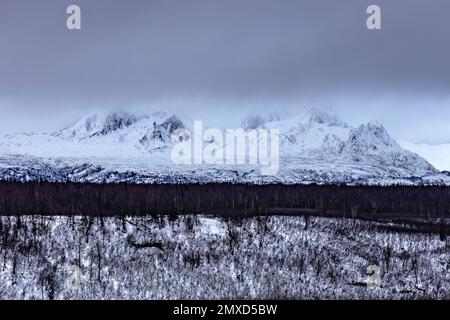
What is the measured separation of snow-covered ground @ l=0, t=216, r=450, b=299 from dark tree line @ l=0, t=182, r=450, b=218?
10.5 m

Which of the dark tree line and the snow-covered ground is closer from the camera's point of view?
the snow-covered ground

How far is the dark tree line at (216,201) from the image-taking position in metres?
122

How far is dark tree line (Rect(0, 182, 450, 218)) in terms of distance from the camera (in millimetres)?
122062

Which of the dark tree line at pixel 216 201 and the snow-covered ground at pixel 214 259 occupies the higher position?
the dark tree line at pixel 216 201

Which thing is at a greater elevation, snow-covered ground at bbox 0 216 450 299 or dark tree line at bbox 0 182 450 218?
dark tree line at bbox 0 182 450 218

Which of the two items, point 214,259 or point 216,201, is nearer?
point 214,259

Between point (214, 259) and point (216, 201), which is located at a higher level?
point (216, 201)

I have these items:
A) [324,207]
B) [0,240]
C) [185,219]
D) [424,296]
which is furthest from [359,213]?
[0,240]

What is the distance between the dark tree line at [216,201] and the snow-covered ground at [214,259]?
34.6 feet

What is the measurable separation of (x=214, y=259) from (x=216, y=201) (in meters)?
51.2

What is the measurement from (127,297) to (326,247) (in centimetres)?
3958

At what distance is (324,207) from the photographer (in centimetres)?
14188

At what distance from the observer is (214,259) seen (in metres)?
93.4
